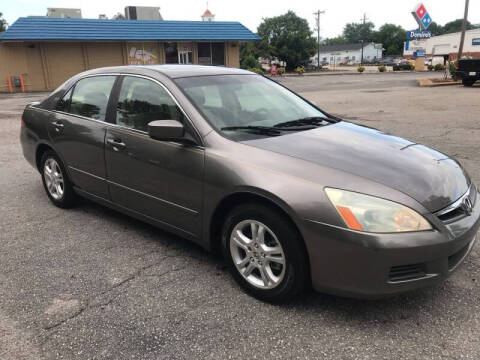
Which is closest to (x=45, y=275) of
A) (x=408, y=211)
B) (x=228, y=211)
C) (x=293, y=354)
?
(x=228, y=211)

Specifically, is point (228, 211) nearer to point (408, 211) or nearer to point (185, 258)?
point (185, 258)

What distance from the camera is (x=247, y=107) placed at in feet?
12.0

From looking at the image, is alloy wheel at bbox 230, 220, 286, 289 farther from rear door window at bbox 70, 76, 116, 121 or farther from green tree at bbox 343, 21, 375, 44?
green tree at bbox 343, 21, 375, 44

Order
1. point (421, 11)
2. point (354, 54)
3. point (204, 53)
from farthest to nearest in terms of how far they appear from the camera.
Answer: point (354, 54) < point (421, 11) < point (204, 53)

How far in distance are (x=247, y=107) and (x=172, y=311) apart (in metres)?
1.77

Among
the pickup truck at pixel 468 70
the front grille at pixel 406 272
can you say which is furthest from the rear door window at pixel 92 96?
the pickup truck at pixel 468 70

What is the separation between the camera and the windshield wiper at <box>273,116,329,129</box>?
3560 millimetres

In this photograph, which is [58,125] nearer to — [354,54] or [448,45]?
[448,45]

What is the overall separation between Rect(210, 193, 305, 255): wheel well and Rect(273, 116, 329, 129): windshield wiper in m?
0.85

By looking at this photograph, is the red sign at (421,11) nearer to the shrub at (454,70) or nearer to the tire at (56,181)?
the shrub at (454,70)

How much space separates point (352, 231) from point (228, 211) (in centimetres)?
96

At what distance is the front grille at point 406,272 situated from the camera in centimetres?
245

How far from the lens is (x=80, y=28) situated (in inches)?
1126

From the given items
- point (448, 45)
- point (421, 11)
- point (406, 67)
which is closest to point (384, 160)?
point (421, 11)
